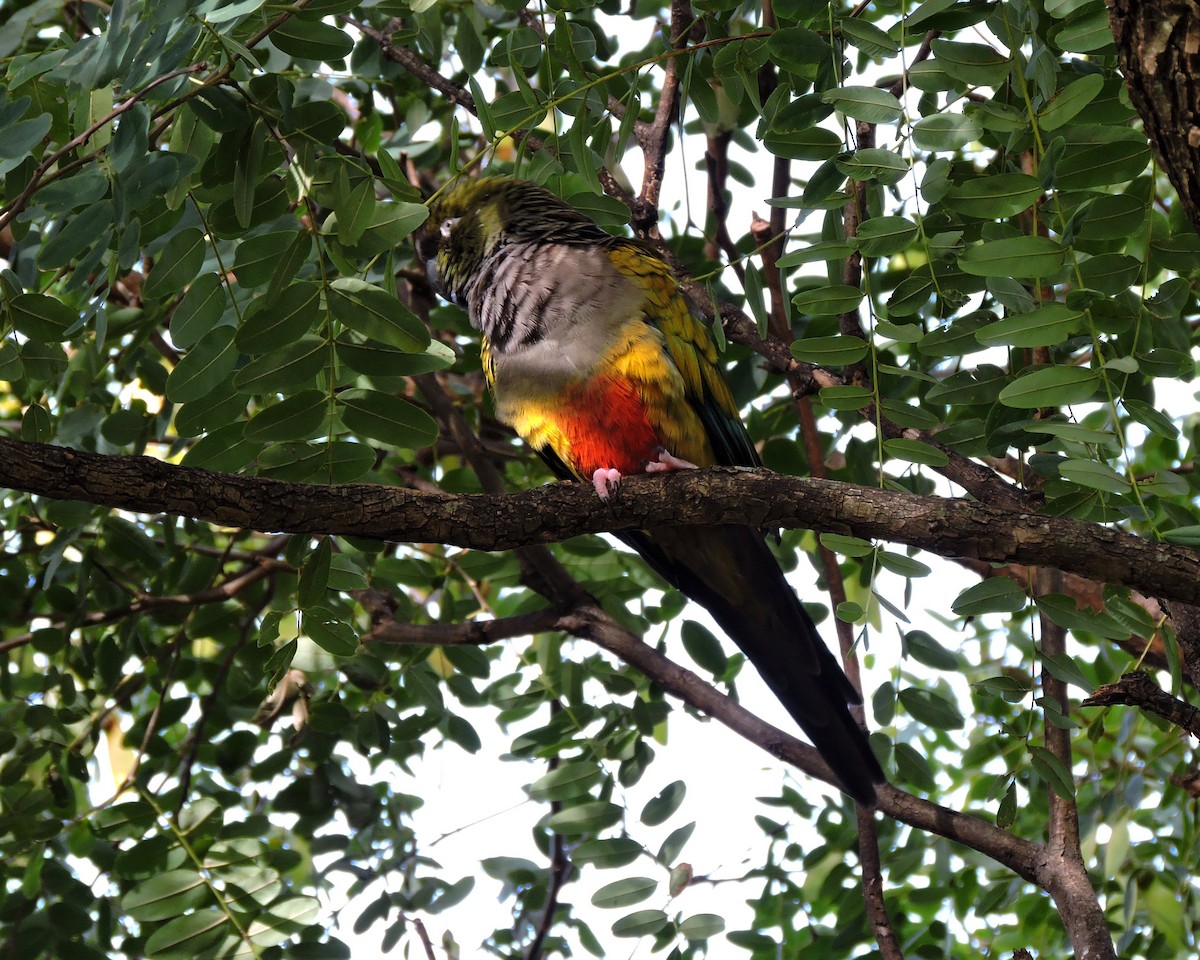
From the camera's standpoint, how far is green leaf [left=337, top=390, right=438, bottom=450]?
2.60 meters

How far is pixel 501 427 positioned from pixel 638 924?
235 centimetres

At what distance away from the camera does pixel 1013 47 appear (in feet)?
7.85

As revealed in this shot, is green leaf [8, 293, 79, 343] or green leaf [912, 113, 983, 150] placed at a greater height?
green leaf [912, 113, 983, 150]

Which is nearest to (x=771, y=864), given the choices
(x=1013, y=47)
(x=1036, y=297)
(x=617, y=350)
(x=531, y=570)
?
(x=531, y=570)

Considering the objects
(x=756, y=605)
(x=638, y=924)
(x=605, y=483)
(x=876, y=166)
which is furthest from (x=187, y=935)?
(x=876, y=166)

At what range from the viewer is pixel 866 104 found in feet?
7.88

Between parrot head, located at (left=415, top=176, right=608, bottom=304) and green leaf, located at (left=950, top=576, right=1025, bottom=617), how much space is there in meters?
1.99

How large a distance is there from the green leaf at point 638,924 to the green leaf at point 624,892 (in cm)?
5

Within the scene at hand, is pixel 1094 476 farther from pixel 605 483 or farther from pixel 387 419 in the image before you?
pixel 387 419

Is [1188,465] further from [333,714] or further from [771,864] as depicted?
[333,714]

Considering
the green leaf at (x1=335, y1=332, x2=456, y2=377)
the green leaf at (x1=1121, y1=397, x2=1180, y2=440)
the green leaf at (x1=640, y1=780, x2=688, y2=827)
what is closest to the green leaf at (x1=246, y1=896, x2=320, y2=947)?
the green leaf at (x1=640, y1=780, x2=688, y2=827)

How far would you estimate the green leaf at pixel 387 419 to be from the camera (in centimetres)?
260

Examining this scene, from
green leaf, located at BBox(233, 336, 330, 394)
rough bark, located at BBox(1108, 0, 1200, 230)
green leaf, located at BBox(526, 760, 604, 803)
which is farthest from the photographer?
green leaf, located at BBox(526, 760, 604, 803)

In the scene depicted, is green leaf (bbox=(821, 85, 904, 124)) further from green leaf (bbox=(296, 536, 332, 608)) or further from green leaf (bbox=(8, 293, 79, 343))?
green leaf (bbox=(8, 293, 79, 343))
